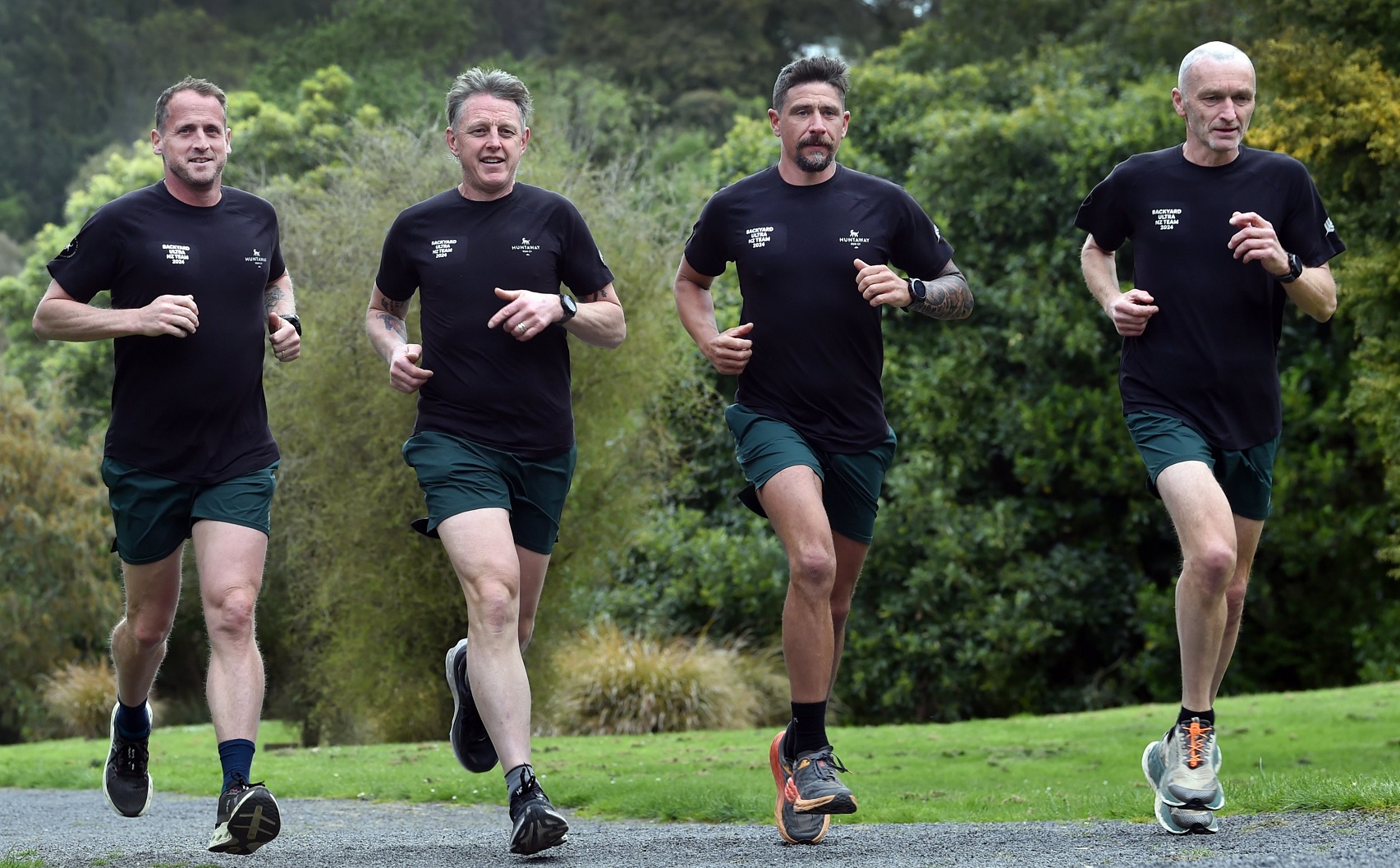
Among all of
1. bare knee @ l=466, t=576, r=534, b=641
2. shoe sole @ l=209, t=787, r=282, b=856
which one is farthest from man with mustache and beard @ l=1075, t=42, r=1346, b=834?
shoe sole @ l=209, t=787, r=282, b=856

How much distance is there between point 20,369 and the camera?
1091 inches

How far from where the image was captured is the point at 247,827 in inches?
201

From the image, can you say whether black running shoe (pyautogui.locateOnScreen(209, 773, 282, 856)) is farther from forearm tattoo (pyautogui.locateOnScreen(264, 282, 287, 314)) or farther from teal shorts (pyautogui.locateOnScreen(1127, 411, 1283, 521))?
teal shorts (pyautogui.locateOnScreen(1127, 411, 1283, 521))

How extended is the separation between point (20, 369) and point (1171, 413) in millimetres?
25739

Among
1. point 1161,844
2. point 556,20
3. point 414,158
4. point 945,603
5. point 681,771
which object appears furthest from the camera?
point 556,20

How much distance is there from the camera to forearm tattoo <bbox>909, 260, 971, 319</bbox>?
618cm

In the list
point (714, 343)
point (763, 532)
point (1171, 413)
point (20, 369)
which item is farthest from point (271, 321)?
point (20, 369)

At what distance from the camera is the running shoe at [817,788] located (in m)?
5.68

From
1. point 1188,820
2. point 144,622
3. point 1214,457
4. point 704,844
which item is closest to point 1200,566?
point 1214,457

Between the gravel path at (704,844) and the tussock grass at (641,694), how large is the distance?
7.68 metres

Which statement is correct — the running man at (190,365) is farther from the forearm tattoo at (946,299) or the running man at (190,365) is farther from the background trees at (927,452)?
the background trees at (927,452)

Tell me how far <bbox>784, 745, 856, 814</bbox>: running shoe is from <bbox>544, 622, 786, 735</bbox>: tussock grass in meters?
9.34

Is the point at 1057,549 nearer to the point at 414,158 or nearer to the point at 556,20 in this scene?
the point at 414,158

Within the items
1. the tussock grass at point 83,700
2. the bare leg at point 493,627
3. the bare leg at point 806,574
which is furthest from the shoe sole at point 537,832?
the tussock grass at point 83,700
